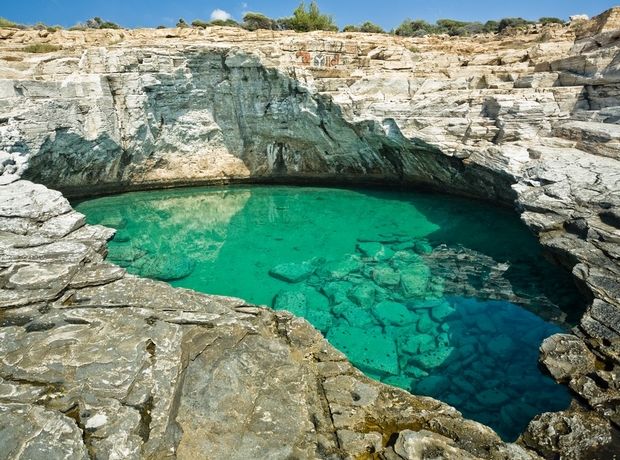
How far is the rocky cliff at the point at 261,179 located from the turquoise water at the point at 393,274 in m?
1.21

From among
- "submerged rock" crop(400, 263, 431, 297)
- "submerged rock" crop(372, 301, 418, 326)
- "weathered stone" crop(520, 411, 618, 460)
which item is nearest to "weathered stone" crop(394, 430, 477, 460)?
"weathered stone" crop(520, 411, 618, 460)

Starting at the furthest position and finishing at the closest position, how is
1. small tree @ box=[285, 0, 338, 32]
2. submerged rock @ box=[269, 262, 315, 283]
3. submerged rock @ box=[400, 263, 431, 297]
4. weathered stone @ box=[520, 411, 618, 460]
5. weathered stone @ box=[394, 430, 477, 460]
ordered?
1. small tree @ box=[285, 0, 338, 32]
2. submerged rock @ box=[269, 262, 315, 283]
3. submerged rock @ box=[400, 263, 431, 297]
4. weathered stone @ box=[520, 411, 618, 460]
5. weathered stone @ box=[394, 430, 477, 460]

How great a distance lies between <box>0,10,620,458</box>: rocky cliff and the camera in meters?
3.78

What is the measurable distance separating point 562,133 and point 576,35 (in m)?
5.92

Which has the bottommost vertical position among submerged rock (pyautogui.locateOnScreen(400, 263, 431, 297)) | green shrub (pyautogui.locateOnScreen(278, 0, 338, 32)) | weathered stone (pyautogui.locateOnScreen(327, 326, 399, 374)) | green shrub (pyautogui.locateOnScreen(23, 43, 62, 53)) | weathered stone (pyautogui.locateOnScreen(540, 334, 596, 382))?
weathered stone (pyautogui.locateOnScreen(327, 326, 399, 374))

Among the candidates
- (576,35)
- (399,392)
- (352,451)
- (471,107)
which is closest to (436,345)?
(399,392)

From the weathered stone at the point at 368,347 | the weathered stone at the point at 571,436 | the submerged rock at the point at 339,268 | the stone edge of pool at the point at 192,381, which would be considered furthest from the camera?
the submerged rock at the point at 339,268

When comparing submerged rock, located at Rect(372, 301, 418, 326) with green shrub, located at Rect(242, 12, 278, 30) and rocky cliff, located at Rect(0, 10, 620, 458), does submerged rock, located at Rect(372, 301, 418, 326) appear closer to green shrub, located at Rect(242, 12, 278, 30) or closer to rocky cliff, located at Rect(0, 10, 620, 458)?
rocky cliff, located at Rect(0, 10, 620, 458)

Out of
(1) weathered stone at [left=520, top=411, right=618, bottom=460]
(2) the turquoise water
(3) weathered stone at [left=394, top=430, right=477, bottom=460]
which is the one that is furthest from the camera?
(2) the turquoise water

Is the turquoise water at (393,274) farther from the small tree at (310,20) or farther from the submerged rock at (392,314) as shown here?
the small tree at (310,20)

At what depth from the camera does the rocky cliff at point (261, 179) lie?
378 centimetres

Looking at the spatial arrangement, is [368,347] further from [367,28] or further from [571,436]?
[367,28]

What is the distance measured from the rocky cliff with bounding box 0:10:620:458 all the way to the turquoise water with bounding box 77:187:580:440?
3.97 ft

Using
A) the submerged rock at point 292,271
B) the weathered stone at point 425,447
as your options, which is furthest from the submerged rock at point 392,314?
the weathered stone at point 425,447
